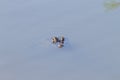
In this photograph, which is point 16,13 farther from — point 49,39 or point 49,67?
point 49,67

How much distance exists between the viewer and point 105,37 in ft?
15.9

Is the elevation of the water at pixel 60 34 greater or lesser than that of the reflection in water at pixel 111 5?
lesser

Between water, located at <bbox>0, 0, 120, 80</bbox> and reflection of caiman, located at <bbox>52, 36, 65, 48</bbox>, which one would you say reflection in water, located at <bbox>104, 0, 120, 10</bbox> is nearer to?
water, located at <bbox>0, 0, 120, 80</bbox>

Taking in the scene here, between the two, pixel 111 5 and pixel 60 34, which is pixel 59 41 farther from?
pixel 111 5

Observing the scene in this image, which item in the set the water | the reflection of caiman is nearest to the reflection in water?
the water

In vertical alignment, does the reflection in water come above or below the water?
above

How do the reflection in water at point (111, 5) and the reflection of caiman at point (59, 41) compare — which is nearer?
the reflection of caiman at point (59, 41)

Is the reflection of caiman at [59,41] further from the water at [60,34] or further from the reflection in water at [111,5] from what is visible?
the reflection in water at [111,5]

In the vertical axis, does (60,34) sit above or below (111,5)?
below

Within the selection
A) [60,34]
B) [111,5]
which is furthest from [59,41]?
[111,5]

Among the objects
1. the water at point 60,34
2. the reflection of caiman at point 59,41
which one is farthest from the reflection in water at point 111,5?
the reflection of caiman at point 59,41

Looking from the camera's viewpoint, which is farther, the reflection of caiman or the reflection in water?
the reflection in water

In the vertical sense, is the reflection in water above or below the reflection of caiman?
above

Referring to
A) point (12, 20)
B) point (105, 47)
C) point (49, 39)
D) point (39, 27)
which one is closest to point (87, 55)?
point (105, 47)
